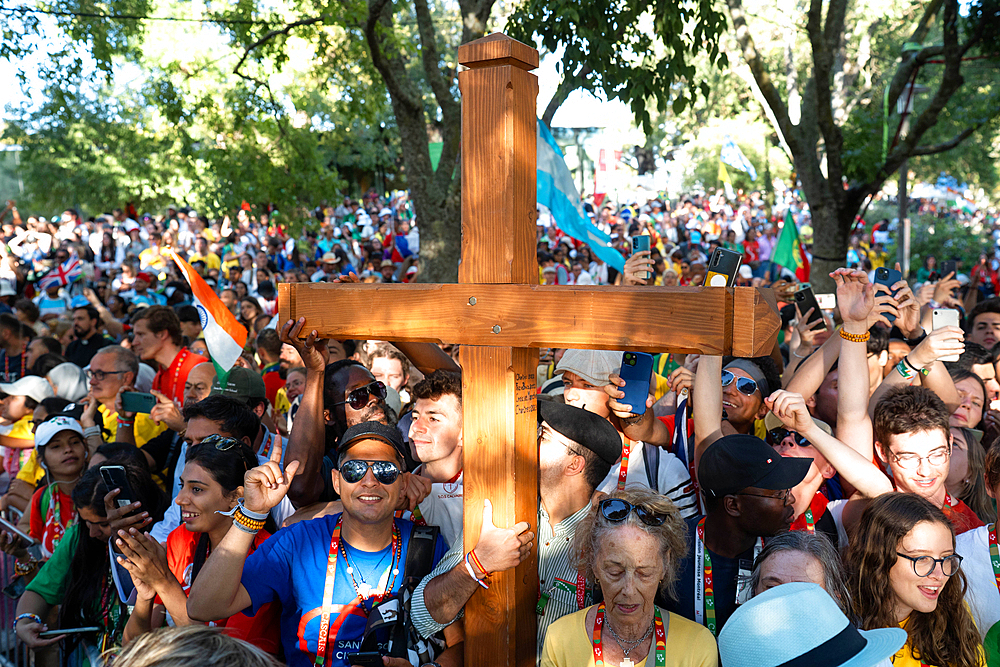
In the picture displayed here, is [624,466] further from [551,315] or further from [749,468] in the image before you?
[551,315]

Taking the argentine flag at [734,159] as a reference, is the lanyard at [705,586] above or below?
below

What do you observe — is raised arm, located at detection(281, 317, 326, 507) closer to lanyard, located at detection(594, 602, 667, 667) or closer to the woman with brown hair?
lanyard, located at detection(594, 602, 667, 667)

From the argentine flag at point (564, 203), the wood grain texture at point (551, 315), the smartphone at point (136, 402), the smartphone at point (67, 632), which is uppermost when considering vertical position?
the argentine flag at point (564, 203)

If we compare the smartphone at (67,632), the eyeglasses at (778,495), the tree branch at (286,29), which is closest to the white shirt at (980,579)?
the eyeglasses at (778,495)

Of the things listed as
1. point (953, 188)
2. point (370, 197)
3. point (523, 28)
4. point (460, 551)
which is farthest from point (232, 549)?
point (953, 188)

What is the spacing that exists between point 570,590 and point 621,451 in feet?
2.10

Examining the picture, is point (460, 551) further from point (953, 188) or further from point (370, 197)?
point (953, 188)

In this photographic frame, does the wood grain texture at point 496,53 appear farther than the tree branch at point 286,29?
No

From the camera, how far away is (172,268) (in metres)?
16.4

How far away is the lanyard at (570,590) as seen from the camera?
2963mm

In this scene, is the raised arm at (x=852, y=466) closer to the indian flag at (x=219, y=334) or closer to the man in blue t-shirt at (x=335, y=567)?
the man in blue t-shirt at (x=335, y=567)

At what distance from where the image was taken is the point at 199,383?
5566 millimetres

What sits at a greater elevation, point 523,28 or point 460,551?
point 523,28

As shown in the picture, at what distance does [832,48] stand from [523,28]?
14.3 ft
